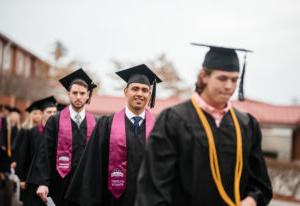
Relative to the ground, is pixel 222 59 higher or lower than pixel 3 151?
higher

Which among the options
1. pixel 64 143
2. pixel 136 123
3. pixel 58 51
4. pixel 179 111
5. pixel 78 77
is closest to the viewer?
pixel 179 111

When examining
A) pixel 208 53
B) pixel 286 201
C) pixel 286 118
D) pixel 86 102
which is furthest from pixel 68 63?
pixel 208 53

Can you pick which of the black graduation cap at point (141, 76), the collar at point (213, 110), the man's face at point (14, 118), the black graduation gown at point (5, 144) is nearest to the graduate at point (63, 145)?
the black graduation cap at point (141, 76)

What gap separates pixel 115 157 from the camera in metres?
4.44

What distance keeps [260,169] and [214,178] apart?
0.44 metres

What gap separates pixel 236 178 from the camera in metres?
2.95

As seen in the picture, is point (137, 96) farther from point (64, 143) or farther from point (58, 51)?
point (58, 51)

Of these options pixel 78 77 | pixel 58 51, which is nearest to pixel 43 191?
pixel 78 77

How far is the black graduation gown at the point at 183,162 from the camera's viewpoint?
113 inches

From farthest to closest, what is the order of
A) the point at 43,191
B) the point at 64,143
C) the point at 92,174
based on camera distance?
the point at 64,143, the point at 43,191, the point at 92,174

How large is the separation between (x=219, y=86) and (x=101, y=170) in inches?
74.2

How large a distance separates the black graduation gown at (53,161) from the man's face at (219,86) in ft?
10.3

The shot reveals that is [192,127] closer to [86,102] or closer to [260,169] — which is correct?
[260,169]

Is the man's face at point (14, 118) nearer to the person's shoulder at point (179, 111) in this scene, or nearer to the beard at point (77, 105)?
the beard at point (77, 105)
